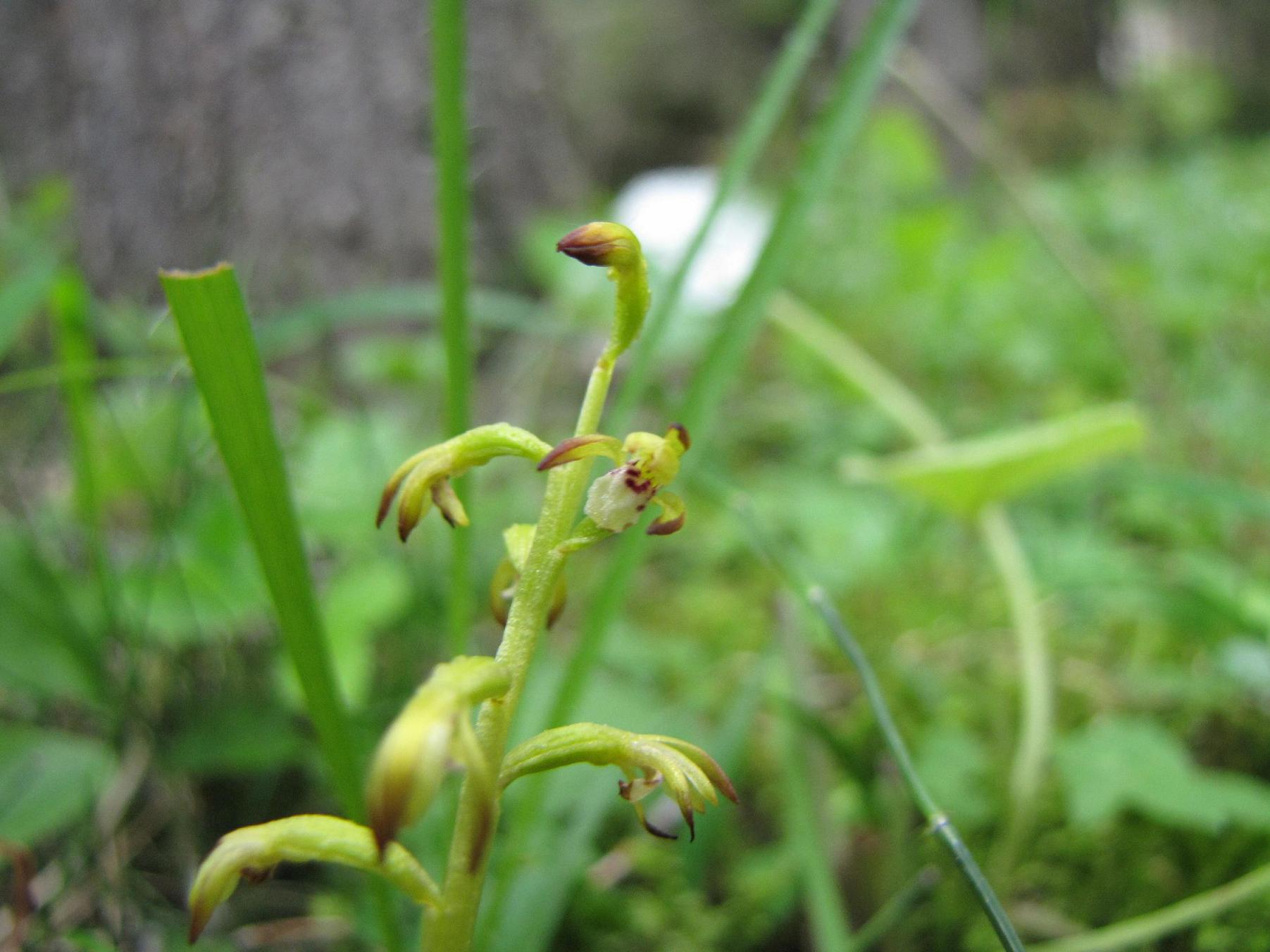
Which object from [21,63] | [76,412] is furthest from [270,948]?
[21,63]

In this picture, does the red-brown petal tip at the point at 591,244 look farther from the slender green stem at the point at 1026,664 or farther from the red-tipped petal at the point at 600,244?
the slender green stem at the point at 1026,664

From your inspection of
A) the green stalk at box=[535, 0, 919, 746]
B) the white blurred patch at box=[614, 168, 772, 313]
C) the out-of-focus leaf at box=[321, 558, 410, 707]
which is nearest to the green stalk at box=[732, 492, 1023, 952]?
the green stalk at box=[535, 0, 919, 746]

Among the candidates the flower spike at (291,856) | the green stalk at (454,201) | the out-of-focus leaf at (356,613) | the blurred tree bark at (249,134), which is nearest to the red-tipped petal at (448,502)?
the flower spike at (291,856)

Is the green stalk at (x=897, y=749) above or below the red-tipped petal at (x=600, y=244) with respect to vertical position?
below

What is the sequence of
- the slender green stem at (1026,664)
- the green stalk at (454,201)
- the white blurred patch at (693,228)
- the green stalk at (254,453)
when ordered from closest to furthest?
the green stalk at (254,453) < the green stalk at (454,201) < the slender green stem at (1026,664) < the white blurred patch at (693,228)

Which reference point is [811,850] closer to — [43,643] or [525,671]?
[525,671]

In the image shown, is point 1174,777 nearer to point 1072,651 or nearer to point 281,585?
point 1072,651
